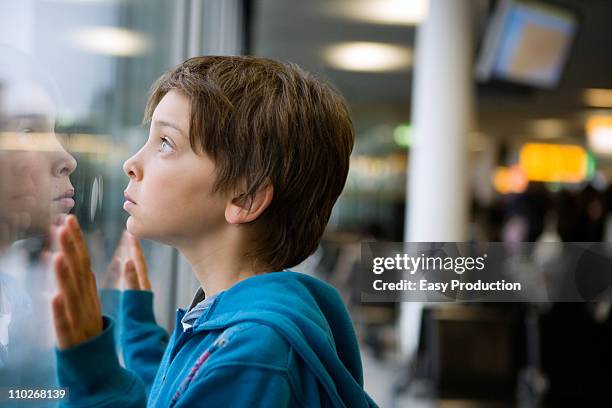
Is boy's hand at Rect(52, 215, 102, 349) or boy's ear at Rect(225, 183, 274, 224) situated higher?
boy's ear at Rect(225, 183, 274, 224)

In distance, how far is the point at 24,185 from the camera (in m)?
0.63

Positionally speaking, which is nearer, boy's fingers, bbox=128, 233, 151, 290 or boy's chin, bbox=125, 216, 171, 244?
boy's chin, bbox=125, 216, 171, 244

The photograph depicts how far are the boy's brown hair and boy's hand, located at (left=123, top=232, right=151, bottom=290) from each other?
19 centimetres

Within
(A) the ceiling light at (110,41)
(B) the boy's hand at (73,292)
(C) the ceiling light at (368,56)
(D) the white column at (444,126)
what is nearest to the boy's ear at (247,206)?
(B) the boy's hand at (73,292)

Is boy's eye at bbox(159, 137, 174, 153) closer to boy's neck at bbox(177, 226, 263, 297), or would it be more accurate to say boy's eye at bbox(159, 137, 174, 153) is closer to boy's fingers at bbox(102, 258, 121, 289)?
boy's neck at bbox(177, 226, 263, 297)

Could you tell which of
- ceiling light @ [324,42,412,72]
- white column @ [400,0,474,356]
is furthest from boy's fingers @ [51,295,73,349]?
ceiling light @ [324,42,412,72]

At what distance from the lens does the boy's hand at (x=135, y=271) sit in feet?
2.71

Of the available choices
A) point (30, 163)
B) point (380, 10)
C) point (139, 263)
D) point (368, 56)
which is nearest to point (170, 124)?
point (30, 163)

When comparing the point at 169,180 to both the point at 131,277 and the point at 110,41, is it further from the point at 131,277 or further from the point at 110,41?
the point at 110,41

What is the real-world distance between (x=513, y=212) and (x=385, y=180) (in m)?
3.42

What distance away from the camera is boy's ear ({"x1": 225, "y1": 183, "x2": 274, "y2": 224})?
2.17 ft

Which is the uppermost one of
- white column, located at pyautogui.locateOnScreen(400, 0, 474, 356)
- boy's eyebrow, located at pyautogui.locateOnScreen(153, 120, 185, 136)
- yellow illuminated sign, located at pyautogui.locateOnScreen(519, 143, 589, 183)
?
boy's eyebrow, located at pyautogui.locateOnScreen(153, 120, 185, 136)

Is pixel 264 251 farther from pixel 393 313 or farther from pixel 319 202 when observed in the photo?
pixel 393 313

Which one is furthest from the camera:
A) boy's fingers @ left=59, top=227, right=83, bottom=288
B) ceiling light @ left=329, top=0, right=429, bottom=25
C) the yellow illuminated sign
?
the yellow illuminated sign
